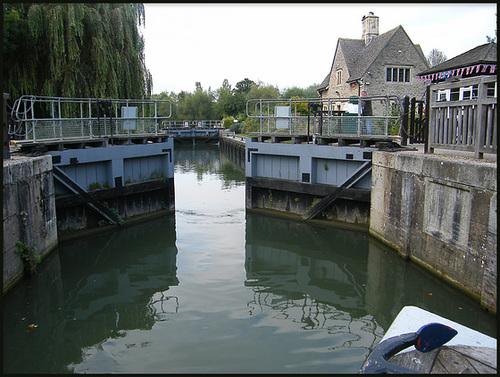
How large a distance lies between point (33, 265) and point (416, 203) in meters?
8.05

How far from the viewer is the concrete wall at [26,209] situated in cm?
798

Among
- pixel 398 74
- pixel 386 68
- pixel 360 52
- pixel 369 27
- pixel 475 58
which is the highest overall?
pixel 369 27

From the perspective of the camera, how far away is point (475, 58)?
16.9 m

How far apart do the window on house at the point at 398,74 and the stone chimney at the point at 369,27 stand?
4.78 m

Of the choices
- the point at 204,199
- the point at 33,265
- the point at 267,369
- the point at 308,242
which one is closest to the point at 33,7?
the point at 204,199

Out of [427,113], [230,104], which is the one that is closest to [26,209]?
[427,113]

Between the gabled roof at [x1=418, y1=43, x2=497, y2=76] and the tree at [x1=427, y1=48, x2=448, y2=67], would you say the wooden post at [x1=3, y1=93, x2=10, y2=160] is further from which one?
the tree at [x1=427, y1=48, x2=448, y2=67]

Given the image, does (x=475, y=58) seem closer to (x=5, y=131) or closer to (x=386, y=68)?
(x=386, y=68)

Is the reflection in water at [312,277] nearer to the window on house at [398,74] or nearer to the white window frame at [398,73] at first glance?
the window on house at [398,74]

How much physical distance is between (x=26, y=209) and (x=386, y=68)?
2729 centimetres

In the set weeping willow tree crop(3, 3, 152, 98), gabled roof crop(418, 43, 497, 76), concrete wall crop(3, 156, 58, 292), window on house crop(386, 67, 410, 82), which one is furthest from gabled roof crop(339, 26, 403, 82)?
concrete wall crop(3, 156, 58, 292)

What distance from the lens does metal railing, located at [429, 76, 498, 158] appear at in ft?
26.1

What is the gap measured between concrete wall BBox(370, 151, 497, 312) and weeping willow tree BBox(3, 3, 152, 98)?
11253 millimetres

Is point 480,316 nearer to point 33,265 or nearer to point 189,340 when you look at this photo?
point 189,340
